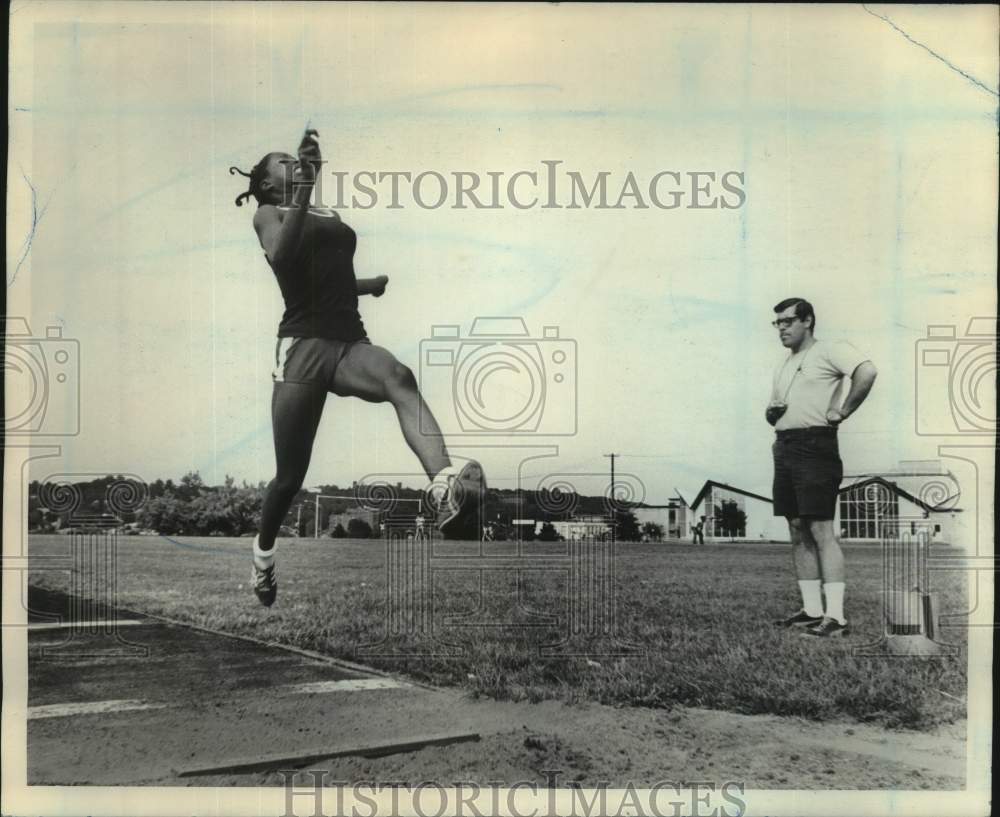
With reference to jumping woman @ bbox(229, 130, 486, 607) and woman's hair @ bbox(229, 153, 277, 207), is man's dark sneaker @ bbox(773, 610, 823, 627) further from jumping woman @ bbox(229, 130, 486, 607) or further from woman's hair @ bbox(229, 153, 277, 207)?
woman's hair @ bbox(229, 153, 277, 207)

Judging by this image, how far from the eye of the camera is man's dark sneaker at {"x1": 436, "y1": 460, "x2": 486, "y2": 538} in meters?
5.69

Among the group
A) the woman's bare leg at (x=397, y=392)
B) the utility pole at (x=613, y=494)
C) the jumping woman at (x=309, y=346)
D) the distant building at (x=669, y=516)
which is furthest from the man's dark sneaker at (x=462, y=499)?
the distant building at (x=669, y=516)

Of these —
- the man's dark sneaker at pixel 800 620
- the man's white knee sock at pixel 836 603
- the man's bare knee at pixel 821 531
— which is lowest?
the man's dark sneaker at pixel 800 620

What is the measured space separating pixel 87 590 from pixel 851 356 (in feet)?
14.2

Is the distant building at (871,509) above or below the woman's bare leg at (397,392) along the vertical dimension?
below

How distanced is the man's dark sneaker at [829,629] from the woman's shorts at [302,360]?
2860 millimetres

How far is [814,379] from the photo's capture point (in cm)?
580

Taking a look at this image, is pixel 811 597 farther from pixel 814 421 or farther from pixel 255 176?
pixel 255 176

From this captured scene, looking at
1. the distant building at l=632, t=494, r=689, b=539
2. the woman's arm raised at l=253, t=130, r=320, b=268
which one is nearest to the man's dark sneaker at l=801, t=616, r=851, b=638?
the distant building at l=632, t=494, r=689, b=539

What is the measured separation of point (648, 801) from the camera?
5547 millimetres

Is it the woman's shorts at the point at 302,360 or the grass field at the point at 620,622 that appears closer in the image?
the grass field at the point at 620,622

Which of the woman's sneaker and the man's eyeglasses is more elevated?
the man's eyeglasses

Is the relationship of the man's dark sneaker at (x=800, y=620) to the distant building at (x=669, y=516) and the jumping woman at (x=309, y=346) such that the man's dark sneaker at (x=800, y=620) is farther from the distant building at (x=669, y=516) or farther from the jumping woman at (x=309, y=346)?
the jumping woman at (x=309, y=346)

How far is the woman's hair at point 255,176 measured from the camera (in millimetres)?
5746
